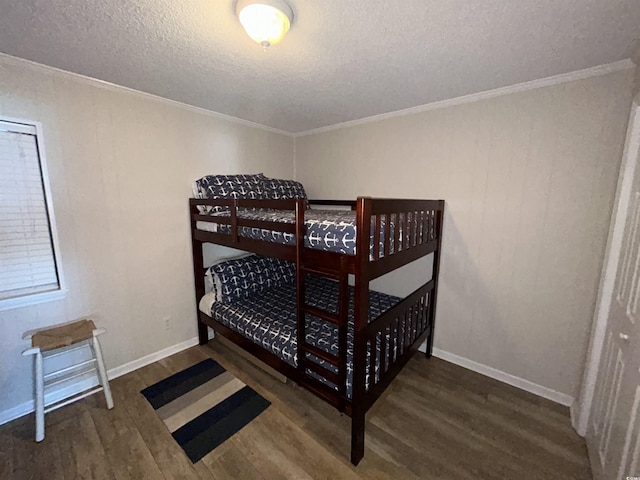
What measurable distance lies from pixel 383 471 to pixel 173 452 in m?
1.25

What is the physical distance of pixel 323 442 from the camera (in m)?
1.62

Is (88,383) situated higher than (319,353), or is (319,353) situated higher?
(319,353)

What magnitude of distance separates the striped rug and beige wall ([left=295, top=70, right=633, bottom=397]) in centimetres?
184

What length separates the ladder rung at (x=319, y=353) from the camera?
1.51 meters

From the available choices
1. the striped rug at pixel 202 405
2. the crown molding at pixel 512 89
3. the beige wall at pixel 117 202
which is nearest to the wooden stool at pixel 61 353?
the beige wall at pixel 117 202

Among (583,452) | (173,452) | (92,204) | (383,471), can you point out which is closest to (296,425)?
(383,471)

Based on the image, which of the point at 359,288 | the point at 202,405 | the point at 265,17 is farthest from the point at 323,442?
the point at 265,17

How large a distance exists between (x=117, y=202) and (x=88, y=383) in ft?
4.87

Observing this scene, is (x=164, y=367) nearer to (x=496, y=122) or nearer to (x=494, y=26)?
(x=494, y=26)

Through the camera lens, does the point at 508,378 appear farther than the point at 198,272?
No

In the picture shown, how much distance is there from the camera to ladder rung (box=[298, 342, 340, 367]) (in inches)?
59.3

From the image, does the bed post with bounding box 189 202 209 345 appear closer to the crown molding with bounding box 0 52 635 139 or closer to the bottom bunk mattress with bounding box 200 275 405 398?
the bottom bunk mattress with bounding box 200 275 405 398

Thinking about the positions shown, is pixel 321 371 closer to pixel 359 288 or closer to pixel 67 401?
pixel 359 288

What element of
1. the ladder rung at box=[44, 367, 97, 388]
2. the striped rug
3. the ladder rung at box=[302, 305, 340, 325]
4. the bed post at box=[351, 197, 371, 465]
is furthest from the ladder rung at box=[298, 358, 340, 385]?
the ladder rung at box=[44, 367, 97, 388]
